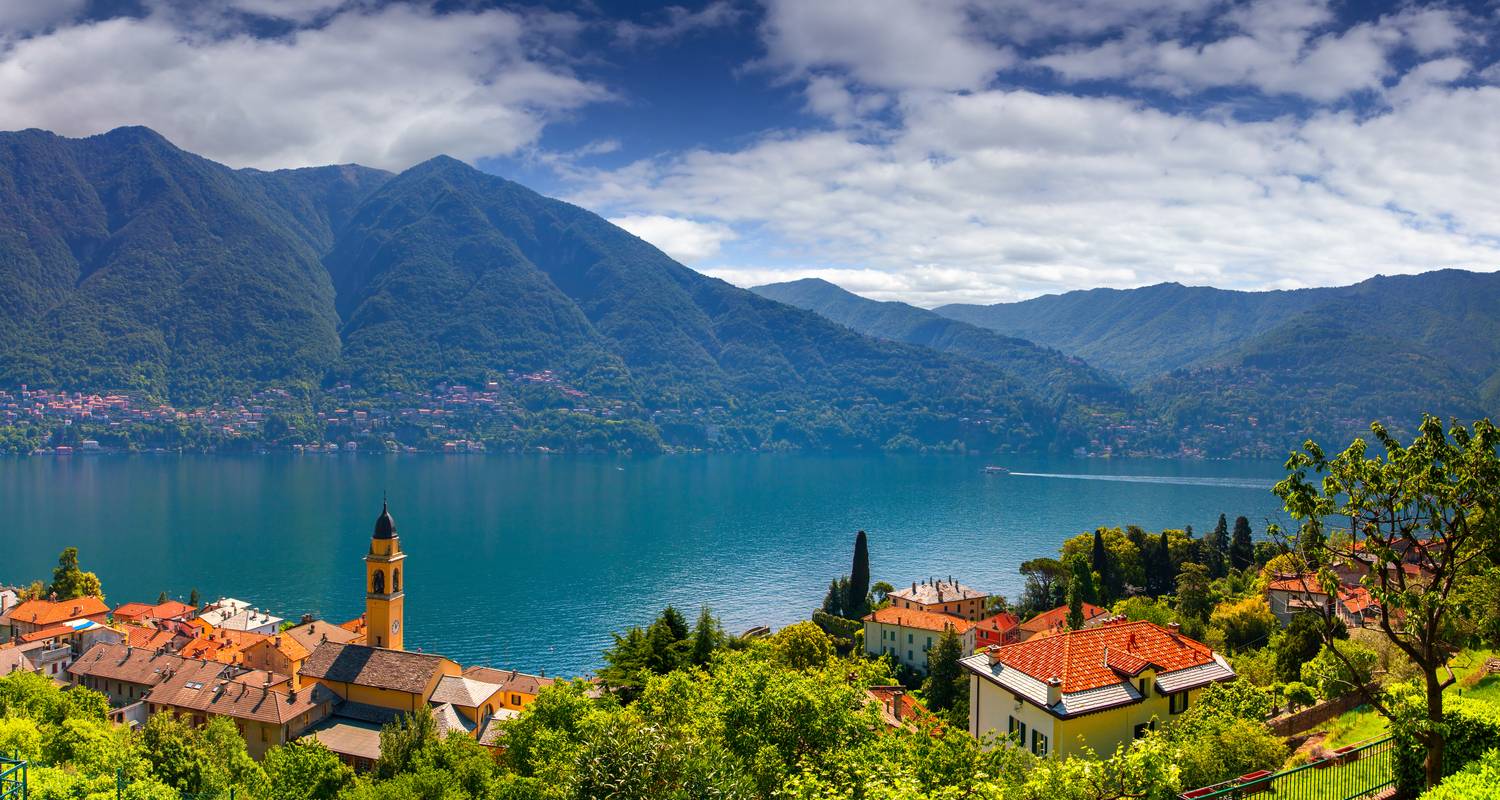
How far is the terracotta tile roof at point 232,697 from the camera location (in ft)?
112

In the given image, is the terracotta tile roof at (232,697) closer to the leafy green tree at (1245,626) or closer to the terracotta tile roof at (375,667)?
the terracotta tile roof at (375,667)

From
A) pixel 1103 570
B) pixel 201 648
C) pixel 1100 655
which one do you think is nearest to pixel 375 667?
pixel 201 648

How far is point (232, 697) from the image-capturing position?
35406 mm

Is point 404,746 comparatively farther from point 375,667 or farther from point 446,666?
point 375,667

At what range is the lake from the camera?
69500mm

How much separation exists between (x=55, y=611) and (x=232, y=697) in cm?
2328

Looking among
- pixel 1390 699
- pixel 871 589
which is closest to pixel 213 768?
pixel 1390 699

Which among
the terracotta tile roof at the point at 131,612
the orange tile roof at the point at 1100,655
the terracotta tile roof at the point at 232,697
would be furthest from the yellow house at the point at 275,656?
the orange tile roof at the point at 1100,655

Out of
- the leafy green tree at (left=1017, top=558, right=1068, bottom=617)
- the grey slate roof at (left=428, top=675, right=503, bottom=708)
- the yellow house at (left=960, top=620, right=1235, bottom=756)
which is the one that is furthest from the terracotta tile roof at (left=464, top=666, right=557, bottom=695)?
the leafy green tree at (left=1017, top=558, right=1068, bottom=617)

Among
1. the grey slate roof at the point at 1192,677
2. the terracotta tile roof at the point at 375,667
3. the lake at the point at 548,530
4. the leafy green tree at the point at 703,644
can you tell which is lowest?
the lake at the point at 548,530

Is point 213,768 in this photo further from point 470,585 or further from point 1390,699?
point 470,585

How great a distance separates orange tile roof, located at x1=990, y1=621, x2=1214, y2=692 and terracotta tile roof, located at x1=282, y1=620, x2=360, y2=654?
126 feet

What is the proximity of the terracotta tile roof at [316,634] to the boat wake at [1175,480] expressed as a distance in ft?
444

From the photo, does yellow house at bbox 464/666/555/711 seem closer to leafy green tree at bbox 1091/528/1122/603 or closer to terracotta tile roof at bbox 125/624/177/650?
terracotta tile roof at bbox 125/624/177/650
